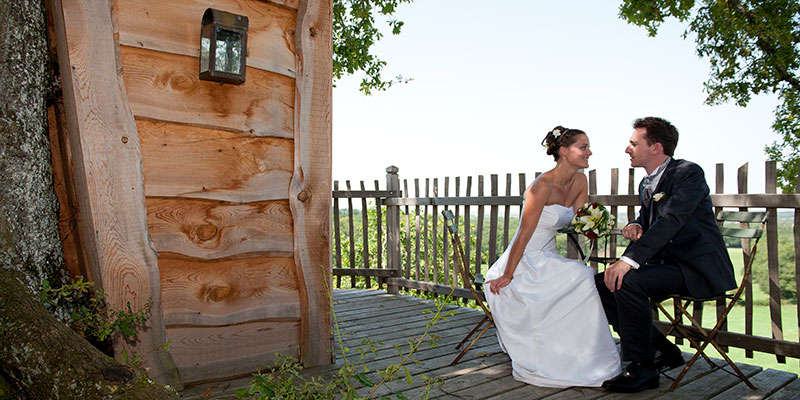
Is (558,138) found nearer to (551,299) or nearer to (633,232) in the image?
(633,232)

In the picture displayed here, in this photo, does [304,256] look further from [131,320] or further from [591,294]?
[591,294]

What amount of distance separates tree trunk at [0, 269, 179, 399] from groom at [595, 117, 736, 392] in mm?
2503

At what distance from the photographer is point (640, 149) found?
3.40 metres

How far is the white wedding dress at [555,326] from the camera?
321 centimetres

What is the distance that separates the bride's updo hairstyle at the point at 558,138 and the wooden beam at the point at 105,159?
258 cm

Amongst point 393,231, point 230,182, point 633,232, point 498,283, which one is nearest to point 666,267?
point 633,232

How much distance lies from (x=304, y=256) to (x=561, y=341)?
66.3 inches

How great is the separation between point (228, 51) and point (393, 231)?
4087 mm

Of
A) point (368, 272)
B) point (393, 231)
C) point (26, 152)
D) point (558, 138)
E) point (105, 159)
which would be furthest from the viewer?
point (368, 272)

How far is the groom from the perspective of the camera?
3.08 meters

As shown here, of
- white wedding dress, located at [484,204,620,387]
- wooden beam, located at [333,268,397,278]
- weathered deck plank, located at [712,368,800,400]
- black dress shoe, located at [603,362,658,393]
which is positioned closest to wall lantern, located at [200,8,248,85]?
white wedding dress, located at [484,204,620,387]

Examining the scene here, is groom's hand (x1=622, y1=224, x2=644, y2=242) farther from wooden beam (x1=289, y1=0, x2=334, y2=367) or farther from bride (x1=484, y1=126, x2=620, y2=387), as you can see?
wooden beam (x1=289, y1=0, x2=334, y2=367)

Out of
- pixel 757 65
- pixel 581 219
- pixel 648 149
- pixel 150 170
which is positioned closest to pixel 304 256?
pixel 150 170

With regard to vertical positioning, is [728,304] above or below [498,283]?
below
